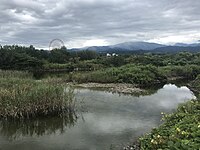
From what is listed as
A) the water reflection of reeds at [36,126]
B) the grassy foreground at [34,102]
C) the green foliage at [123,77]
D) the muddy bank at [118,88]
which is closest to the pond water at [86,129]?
the water reflection of reeds at [36,126]

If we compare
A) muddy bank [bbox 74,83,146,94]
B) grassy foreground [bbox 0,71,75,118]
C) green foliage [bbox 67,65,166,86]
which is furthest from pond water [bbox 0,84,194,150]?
green foliage [bbox 67,65,166,86]

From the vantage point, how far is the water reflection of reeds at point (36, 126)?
1681 centimetres

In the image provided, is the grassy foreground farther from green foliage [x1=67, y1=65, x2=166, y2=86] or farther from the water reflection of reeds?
green foliage [x1=67, y1=65, x2=166, y2=86]

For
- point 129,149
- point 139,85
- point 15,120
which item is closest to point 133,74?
point 139,85

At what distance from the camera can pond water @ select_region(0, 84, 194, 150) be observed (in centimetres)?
1446

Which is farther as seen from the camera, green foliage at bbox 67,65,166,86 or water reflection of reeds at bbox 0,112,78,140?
green foliage at bbox 67,65,166,86

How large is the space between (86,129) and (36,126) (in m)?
3.30

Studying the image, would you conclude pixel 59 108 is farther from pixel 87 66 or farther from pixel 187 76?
pixel 87 66

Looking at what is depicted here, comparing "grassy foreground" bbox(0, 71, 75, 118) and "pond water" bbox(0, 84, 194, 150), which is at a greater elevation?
"grassy foreground" bbox(0, 71, 75, 118)

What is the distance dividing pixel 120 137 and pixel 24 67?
49.4m

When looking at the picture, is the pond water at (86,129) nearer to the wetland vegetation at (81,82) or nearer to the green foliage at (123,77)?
the wetland vegetation at (81,82)

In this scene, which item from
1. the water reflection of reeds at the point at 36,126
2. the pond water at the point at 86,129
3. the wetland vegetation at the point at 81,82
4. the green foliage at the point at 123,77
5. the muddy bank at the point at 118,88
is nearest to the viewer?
the wetland vegetation at the point at 81,82

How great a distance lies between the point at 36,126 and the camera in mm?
17781

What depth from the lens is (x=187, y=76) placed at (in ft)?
176
